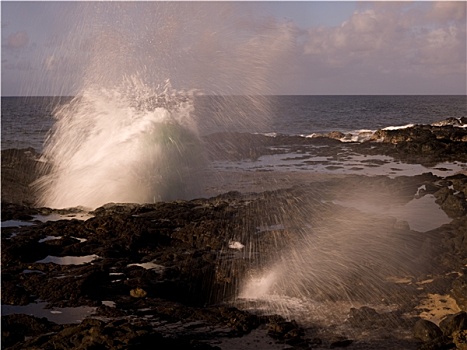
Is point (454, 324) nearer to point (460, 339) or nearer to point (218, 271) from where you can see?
point (460, 339)

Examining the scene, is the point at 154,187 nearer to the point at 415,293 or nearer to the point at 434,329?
the point at 415,293

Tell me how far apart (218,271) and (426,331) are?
408 cm

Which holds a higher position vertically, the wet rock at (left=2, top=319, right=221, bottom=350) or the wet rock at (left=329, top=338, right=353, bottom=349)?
the wet rock at (left=2, top=319, right=221, bottom=350)

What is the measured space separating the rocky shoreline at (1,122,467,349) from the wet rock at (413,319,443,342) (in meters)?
0.02

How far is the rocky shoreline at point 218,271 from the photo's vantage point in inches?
295

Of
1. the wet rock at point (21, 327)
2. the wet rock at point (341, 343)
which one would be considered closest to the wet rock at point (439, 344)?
the wet rock at point (341, 343)

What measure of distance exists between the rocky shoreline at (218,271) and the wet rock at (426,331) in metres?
0.02

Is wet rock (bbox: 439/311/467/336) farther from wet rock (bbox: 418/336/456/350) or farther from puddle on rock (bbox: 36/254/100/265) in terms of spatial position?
puddle on rock (bbox: 36/254/100/265)

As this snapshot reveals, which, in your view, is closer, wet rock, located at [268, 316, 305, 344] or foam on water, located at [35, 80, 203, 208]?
wet rock, located at [268, 316, 305, 344]

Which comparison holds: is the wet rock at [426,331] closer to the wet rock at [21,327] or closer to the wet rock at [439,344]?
the wet rock at [439,344]

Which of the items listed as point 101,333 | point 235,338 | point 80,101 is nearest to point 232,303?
point 235,338

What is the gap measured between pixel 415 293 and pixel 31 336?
6.03m

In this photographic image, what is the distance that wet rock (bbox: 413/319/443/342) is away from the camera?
7.40 m

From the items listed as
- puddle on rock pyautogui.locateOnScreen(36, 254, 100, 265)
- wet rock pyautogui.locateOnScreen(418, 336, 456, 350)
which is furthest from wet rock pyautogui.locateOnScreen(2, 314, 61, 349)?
wet rock pyautogui.locateOnScreen(418, 336, 456, 350)
